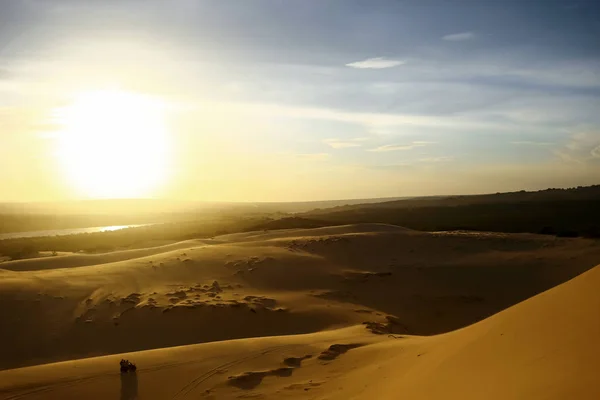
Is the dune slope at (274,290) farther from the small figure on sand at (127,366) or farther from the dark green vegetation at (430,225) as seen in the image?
the dark green vegetation at (430,225)

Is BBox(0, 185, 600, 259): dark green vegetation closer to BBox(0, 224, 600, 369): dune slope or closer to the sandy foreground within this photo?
BBox(0, 224, 600, 369): dune slope

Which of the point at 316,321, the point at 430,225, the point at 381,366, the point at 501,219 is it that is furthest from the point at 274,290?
A: the point at 501,219

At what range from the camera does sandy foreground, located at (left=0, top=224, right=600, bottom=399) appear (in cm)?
518

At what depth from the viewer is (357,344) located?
9.18m

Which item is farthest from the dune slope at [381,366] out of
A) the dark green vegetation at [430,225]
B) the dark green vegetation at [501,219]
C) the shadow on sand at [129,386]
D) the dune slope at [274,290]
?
the dark green vegetation at [501,219]

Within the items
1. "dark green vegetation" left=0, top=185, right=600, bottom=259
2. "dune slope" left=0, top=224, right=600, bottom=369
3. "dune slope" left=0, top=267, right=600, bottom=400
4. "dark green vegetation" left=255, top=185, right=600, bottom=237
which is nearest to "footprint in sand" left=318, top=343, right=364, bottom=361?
"dune slope" left=0, top=267, right=600, bottom=400

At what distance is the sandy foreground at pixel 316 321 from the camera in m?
5.18

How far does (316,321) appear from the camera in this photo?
1296cm

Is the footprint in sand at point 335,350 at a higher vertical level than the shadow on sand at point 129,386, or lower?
lower

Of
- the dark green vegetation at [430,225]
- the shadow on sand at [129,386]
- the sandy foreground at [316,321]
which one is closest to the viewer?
the sandy foreground at [316,321]

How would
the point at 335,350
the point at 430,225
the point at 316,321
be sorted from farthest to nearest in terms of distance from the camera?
the point at 430,225 < the point at 316,321 < the point at 335,350

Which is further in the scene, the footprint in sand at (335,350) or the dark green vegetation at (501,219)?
the dark green vegetation at (501,219)

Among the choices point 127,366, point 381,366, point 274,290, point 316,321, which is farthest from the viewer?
point 274,290

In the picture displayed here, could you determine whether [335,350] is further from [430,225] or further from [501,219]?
[501,219]
